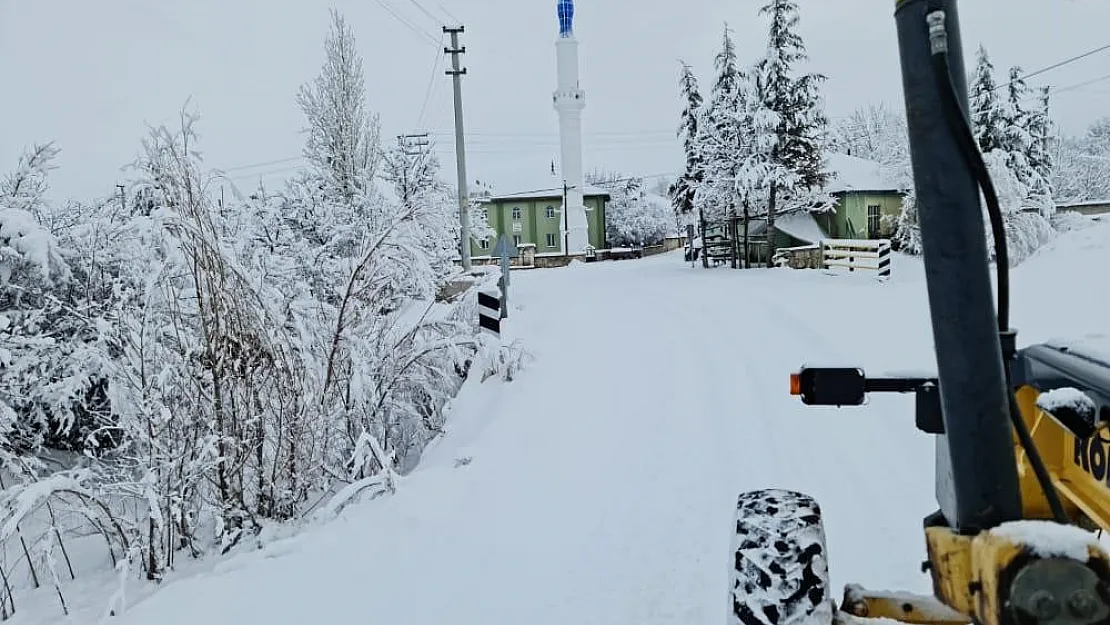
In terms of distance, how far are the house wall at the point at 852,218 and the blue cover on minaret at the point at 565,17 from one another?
104ft

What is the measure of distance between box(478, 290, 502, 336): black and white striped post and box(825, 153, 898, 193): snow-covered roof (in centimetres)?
2900

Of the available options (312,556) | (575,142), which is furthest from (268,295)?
(575,142)

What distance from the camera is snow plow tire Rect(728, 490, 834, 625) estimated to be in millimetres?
1740

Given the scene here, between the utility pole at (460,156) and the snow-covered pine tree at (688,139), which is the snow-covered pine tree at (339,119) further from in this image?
the snow-covered pine tree at (688,139)

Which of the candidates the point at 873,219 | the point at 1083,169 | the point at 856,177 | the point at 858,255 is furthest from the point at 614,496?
the point at 1083,169

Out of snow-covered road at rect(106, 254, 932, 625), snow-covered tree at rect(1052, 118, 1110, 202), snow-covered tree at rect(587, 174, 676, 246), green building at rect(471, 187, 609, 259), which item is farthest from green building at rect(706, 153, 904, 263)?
green building at rect(471, 187, 609, 259)

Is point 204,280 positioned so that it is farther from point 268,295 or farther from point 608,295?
point 608,295

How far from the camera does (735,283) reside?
20266mm

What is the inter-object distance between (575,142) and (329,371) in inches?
2105

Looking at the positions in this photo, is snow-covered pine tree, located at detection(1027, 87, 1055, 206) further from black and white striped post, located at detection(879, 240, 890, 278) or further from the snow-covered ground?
the snow-covered ground

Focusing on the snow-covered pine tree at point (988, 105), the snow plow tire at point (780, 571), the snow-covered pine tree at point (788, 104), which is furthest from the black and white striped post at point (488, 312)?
the snow-covered pine tree at point (988, 105)

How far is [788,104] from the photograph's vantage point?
28453 mm

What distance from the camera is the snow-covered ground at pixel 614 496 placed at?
3.95 metres

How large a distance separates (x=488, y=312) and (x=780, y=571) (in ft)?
26.3
